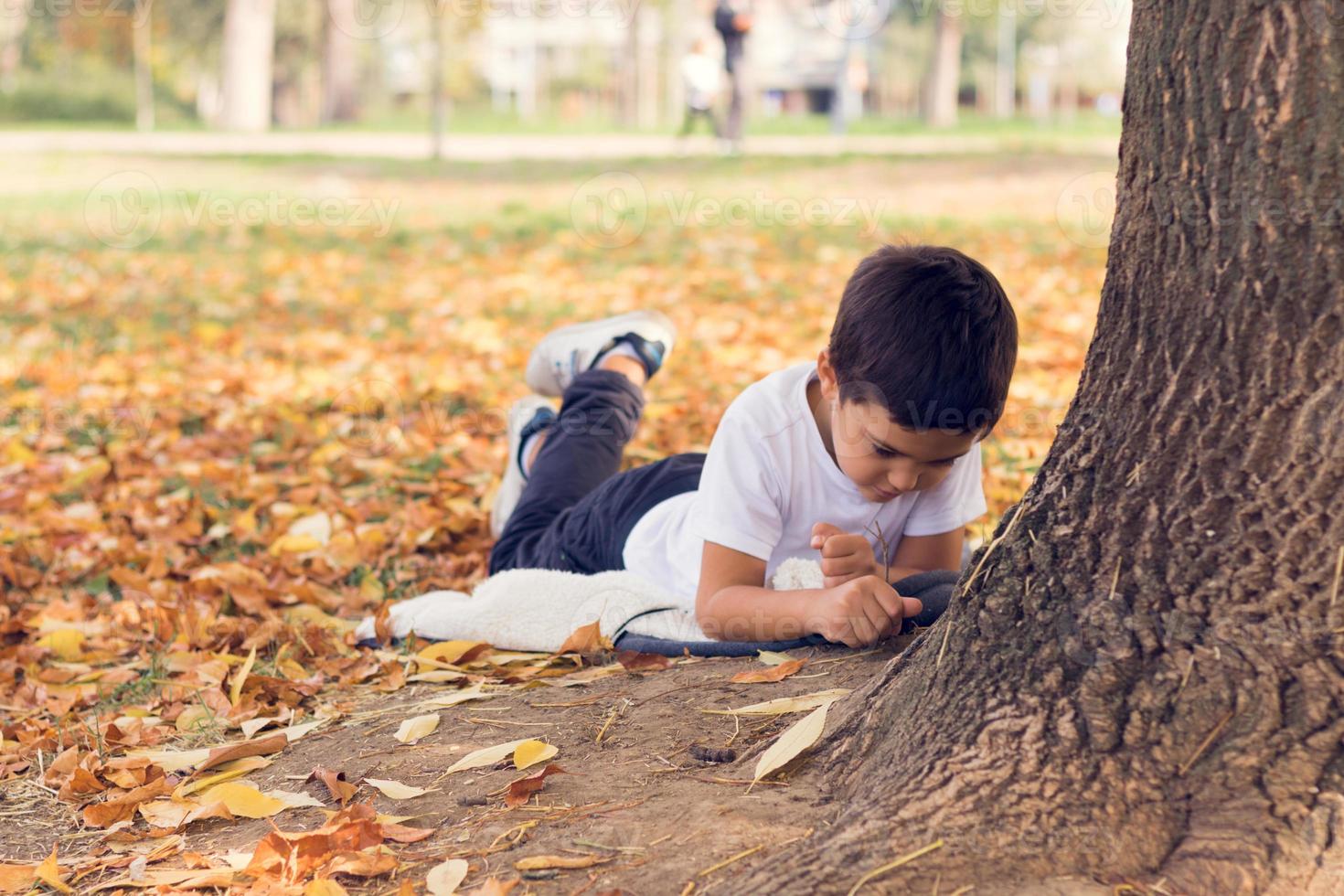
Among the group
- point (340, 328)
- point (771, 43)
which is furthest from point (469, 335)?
point (771, 43)

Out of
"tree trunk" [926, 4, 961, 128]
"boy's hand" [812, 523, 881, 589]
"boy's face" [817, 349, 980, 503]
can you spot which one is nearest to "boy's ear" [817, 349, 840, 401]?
"boy's face" [817, 349, 980, 503]

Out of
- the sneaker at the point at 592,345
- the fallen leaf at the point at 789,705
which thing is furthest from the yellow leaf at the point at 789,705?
the sneaker at the point at 592,345

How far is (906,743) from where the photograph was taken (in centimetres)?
171

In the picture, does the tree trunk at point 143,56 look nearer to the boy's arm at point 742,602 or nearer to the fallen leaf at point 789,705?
the boy's arm at point 742,602

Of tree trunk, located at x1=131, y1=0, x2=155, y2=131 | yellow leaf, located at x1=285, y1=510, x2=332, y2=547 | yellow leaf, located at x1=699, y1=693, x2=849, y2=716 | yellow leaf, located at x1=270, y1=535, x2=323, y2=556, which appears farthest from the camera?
tree trunk, located at x1=131, y1=0, x2=155, y2=131

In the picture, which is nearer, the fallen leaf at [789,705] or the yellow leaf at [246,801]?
the yellow leaf at [246,801]

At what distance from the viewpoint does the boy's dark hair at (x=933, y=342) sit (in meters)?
2.15

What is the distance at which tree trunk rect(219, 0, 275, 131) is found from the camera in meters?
26.0

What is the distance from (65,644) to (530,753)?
1522 mm

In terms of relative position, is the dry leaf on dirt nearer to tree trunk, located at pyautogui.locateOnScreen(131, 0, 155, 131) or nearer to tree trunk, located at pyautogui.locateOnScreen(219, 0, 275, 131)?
tree trunk, located at pyautogui.locateOnScreen(219, 0, 275, 131)

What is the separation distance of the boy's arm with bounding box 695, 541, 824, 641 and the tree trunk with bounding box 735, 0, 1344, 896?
730mm

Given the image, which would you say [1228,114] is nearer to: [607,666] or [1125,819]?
[1125,819]

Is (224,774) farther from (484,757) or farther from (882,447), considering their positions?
(882,447)

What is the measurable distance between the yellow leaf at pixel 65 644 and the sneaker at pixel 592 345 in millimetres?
1421
